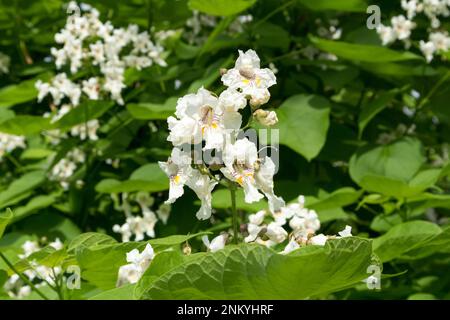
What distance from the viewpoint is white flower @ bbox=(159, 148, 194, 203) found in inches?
61.4

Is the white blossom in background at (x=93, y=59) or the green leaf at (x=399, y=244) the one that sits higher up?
the white blossom in background at (x=93, y=59)

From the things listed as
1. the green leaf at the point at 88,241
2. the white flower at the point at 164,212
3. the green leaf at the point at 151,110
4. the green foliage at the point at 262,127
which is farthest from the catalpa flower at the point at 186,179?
the white flower at the point at 164,212

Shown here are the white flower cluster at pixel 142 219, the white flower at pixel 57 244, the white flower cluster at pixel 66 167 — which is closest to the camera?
the white flower at pixel 57 244

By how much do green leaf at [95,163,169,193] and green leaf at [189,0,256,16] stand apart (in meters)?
0.58

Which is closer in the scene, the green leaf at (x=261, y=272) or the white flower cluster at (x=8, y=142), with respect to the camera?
the green leaf at (x=261, y=272)

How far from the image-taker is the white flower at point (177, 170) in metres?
1.56

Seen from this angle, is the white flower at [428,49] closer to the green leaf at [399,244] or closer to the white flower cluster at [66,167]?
the green leaf at [399,244]

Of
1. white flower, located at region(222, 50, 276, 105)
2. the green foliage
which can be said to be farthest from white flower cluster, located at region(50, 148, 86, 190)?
white flower, located at region(222, 50, 276, 105)

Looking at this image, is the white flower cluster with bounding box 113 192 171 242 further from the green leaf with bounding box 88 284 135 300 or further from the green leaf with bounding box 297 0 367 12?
the green leaf with bounding box 88 284 135 300

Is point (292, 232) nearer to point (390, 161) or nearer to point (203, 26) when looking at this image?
point (390, 161)

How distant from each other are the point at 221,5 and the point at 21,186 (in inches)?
40.0

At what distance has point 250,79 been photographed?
1586mm
